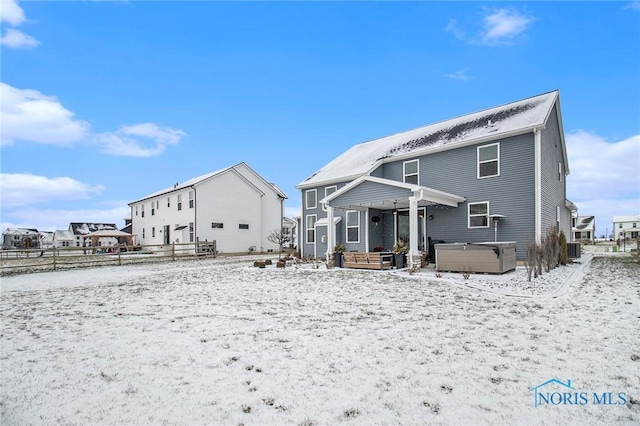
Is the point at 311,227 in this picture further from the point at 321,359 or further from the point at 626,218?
the point at 626,218

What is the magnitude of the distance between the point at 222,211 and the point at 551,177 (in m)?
23.4

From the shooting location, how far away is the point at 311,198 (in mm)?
20203

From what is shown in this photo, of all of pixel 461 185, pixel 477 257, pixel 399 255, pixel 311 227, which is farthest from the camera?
pixel 311 227

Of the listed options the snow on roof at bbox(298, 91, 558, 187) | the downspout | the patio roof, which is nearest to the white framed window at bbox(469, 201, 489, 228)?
the patio roof

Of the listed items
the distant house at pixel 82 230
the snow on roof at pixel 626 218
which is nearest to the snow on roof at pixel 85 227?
the distant house at pixel 82 230

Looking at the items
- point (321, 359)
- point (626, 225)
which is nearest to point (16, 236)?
point (321, 359)

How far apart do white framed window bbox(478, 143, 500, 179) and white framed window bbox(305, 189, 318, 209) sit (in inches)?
358

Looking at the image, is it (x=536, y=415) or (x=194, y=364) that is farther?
(x=194, y=364)

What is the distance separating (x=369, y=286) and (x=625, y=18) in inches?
405

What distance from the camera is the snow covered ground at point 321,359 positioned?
2.76 meters

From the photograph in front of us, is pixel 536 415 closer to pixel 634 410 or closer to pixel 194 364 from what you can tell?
pixel 634 410

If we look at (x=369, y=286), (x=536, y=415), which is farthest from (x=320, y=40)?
(x=536, y=415)

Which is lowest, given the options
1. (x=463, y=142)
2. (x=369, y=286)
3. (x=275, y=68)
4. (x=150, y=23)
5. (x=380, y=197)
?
(x=369, y=286)

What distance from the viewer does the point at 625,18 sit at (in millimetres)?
9391
